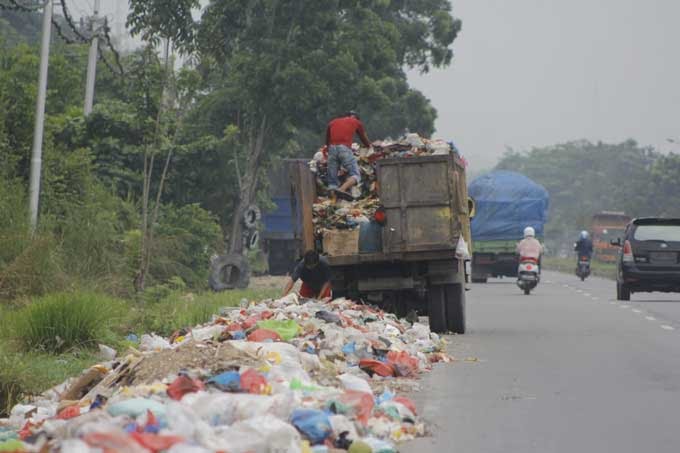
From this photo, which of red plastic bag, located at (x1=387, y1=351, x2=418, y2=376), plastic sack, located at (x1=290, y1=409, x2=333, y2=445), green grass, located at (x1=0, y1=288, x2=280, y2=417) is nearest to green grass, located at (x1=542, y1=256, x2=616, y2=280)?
green grass, located at (x1=0, y1=288, x2=280, y2=417)

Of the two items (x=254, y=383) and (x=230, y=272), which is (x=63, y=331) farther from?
(x=230, y=272)

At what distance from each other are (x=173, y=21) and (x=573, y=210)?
99.8 metres

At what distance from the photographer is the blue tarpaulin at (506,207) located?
4325 cm

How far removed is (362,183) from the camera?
714 inches

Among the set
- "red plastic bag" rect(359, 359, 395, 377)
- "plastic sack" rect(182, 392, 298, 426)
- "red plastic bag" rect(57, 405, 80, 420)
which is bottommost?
"red plastic bag" rect(57, 405, 80, 420)

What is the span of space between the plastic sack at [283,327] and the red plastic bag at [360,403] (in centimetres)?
337

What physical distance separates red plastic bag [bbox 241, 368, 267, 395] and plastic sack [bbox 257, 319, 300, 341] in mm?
3516

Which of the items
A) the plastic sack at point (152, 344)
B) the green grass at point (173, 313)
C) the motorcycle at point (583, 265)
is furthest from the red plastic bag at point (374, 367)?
the motorcycle at point (583, 265)

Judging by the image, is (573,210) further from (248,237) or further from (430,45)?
(248,237)

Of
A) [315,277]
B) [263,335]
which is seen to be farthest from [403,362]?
[315,277]

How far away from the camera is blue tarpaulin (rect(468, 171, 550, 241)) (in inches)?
1703

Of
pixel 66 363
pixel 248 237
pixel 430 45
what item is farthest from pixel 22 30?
pixel 66 363

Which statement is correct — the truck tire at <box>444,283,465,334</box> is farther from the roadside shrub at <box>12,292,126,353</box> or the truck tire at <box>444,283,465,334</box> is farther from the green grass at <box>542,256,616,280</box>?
the green grass at <box>542,256,616,280</box>

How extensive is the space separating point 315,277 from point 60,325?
3.57 meters
